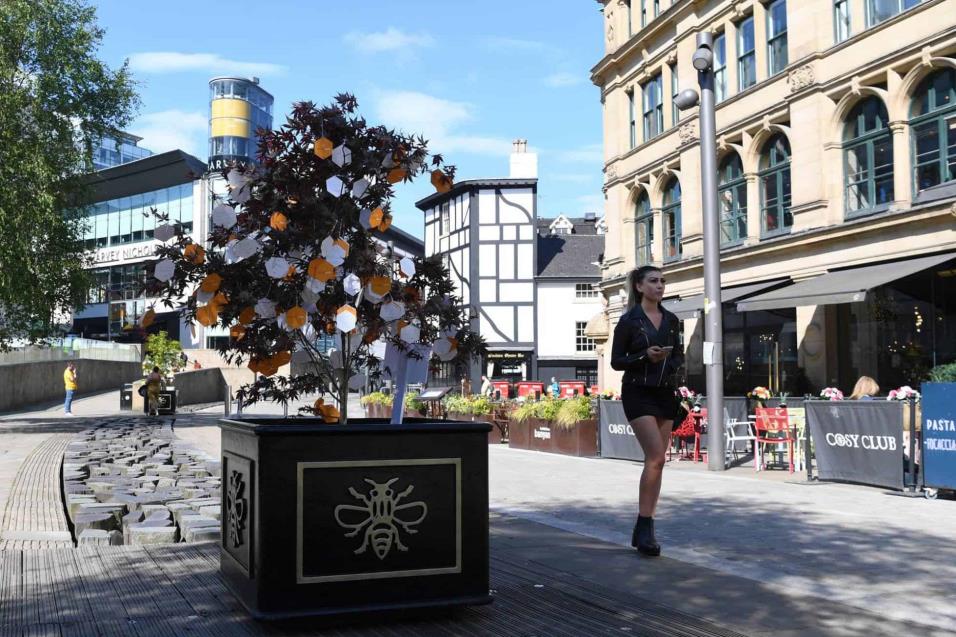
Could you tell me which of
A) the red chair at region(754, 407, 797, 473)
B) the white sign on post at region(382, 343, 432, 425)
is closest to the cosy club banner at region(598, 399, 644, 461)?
the red chair at region(754, 407, 797, 473)

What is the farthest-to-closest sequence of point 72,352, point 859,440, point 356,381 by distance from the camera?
point 72,352, point 859,440, point 356,381

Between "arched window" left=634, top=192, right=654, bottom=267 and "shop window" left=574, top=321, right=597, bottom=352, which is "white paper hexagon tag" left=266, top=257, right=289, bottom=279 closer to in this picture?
"arched window" left=634, top=192, right=654, bottom=267

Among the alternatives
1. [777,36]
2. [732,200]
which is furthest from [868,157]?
[732,200]

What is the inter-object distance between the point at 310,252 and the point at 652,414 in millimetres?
2386

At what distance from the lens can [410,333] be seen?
5180 millimetres

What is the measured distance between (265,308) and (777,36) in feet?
72.2

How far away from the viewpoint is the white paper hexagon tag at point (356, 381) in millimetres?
5664

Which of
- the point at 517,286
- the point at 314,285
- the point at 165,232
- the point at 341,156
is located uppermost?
the point at 517,286

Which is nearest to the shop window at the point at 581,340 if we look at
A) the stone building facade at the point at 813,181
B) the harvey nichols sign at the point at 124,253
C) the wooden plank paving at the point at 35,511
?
the stone building facade at the point at 813,181

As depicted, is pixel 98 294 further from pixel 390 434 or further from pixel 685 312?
pixel 390 434

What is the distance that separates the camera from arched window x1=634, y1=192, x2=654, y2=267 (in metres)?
31.3

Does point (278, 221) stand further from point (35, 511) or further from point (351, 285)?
point (35, 511)

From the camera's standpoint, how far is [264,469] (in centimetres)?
418

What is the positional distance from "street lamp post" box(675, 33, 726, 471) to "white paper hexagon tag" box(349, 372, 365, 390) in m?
8.99
